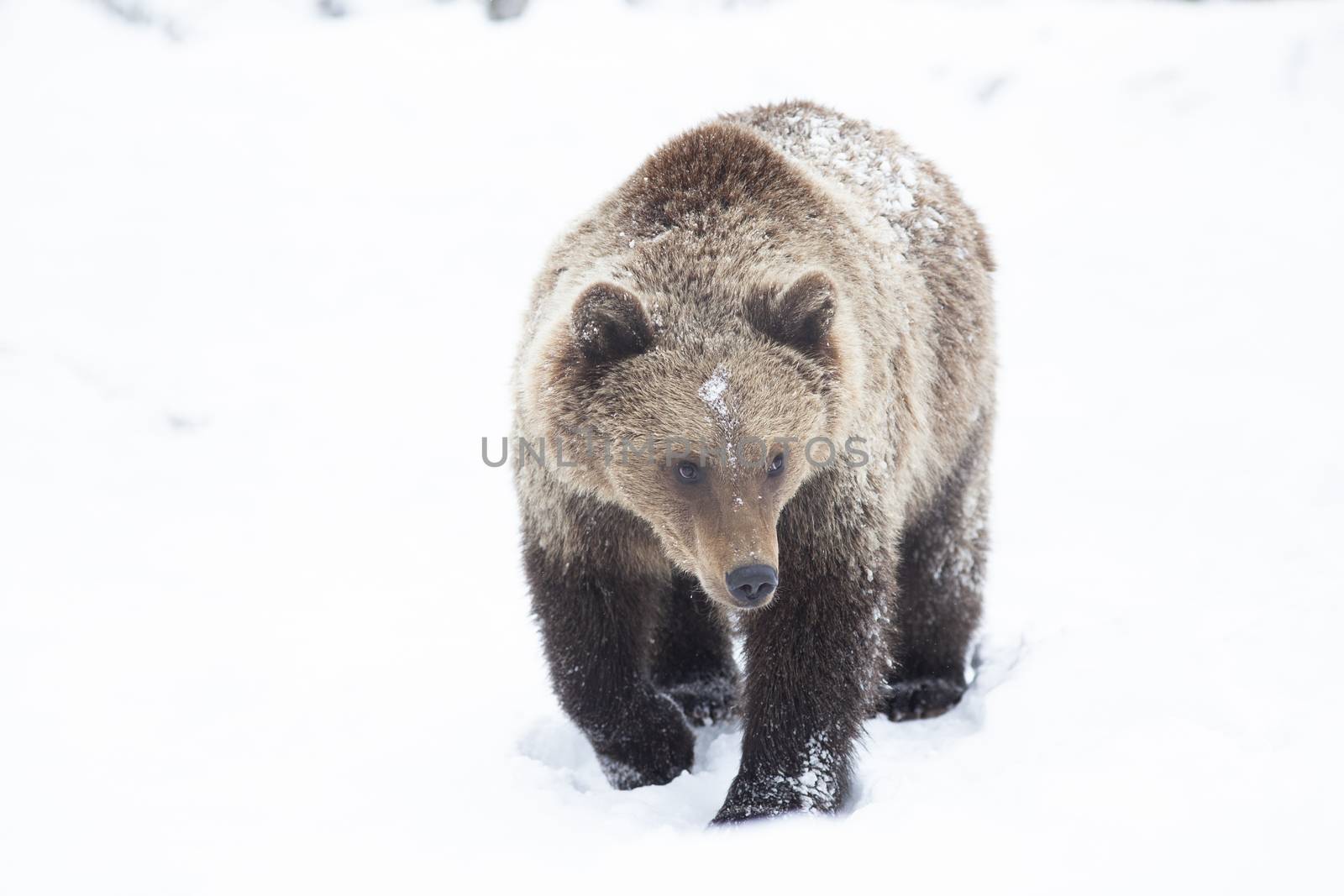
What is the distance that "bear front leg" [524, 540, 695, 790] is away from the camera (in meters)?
4.70

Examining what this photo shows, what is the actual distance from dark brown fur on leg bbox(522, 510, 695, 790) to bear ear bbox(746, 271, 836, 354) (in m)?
1.17

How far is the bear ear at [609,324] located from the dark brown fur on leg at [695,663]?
72.9 inches

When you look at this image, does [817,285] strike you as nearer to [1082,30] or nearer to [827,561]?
[827,561]

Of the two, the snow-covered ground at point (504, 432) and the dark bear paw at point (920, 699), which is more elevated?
the snow-covered ground at point (504, 432)

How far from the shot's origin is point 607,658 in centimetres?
477

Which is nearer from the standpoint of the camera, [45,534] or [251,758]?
[251,758]

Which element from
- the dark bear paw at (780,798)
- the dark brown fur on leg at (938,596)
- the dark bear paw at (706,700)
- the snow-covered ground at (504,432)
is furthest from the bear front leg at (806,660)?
the dark brown fur on leg at (938,596)

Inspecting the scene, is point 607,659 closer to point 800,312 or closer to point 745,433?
point 745,433

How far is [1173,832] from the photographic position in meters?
3.33

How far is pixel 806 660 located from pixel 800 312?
1285 mm

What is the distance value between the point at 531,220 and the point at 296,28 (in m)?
4.12

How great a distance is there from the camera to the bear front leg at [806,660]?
4.29 metres

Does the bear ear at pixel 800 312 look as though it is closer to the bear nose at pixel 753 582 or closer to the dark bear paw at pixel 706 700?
the bear nose at pixel 753 582

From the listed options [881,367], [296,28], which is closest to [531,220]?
[296,28]
